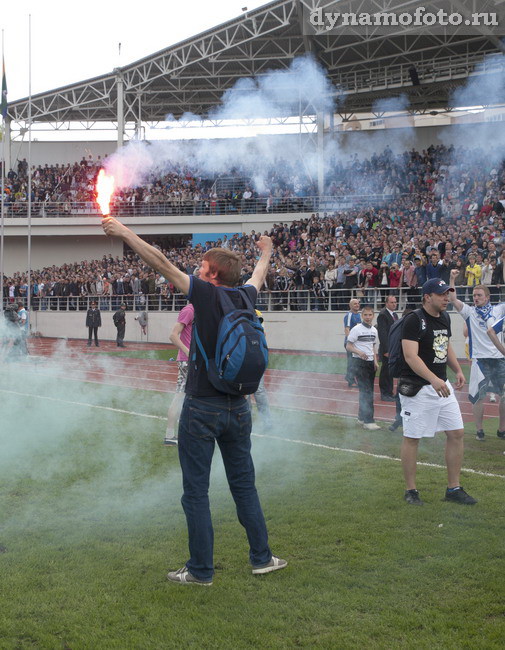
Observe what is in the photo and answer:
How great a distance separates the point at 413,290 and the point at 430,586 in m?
16.2

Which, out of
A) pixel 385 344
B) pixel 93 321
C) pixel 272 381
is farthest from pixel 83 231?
pixel 385 344

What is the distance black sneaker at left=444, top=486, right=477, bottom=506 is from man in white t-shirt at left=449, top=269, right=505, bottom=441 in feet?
11.2

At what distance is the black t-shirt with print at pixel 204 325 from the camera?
4.27 metres

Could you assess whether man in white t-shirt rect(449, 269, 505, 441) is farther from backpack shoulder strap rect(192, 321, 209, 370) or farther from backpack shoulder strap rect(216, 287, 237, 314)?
backpack shoulder strap rect(192, 321, 209, 370)

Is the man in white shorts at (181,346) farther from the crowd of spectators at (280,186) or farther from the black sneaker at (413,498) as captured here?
the crowd of spectators at (280,186)

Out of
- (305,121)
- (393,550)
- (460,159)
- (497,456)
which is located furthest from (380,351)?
(305,121)

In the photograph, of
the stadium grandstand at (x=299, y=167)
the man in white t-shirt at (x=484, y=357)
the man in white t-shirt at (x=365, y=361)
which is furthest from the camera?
the stadium grandstand at (x=299, y=167)

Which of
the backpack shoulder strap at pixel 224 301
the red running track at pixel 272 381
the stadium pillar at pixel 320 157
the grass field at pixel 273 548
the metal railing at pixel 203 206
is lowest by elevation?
the red running track at pixel 272 381

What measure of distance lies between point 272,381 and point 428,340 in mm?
9994

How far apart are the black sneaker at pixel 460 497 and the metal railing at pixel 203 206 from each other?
65.8ft

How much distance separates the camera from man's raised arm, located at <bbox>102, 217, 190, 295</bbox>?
412cm

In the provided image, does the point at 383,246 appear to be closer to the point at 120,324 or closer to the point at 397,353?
the point at 120,324

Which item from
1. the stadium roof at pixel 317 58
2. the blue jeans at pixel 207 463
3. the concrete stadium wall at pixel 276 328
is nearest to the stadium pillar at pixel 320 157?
the stadium roof at pixel 317 58

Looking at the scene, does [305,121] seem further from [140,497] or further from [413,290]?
[140,497]
